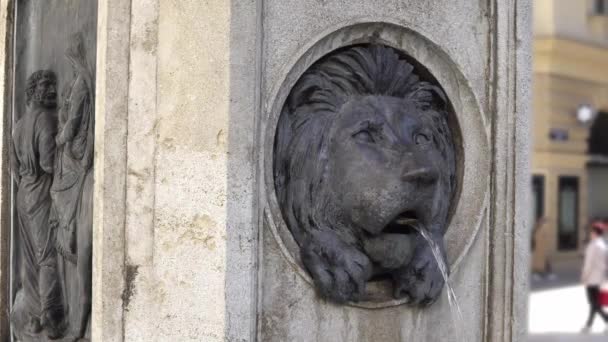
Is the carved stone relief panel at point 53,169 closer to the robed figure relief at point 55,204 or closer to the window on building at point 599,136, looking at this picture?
the robed figure relief at point 55,204

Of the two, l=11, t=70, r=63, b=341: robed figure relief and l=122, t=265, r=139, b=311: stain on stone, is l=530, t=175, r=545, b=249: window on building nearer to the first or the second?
l=11, t=70, r=63, b=341: robed figure relief

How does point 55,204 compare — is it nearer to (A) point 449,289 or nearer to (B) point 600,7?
(A) point 449,289

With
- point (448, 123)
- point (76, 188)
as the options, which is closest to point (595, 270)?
point (448, 123)

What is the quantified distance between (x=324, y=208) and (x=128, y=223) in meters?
0.68

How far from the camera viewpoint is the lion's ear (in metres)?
3.65

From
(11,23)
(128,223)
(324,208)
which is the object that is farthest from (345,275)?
(11,23)

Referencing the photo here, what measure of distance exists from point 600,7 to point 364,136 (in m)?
18.7

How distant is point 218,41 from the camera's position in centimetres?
314

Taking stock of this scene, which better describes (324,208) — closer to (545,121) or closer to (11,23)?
(11,23)

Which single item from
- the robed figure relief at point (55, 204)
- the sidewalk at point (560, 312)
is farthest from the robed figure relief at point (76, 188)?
the sidewalk at point (560, 312)

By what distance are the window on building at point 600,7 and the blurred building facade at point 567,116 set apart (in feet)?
0.27

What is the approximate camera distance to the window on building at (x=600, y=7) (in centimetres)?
2050

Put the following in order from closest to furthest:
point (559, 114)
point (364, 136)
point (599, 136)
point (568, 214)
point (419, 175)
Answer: point (419, 175)
point (364, 136)
point (559, 114)
point (568, 214)
point (599, 136)

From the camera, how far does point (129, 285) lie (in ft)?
10.5
